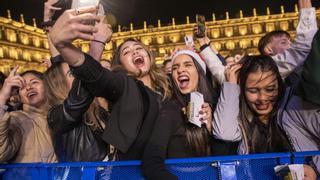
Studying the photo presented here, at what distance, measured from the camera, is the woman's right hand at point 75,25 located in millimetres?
1665

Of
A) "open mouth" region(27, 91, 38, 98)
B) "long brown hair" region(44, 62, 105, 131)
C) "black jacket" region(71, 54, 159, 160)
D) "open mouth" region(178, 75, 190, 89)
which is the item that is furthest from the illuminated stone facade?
"black jacket" region(71, 54, 159, 160)

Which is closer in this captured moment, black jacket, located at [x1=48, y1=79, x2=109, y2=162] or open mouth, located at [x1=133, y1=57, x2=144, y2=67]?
black jacket, located at [x1=48, y1=79, x2=109, y2=162]

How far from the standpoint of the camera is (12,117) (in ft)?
9.59

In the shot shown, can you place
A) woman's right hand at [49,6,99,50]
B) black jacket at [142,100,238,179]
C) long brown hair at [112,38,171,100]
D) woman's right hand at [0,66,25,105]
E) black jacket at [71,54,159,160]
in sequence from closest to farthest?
woman's right hand at [49,6,99,50] < black jacket at [71,54,159,160] < black jacket at [142,100,238,179] < woman's right hand at [0,66,25,105] < long brown hair at [112,38,171,100]

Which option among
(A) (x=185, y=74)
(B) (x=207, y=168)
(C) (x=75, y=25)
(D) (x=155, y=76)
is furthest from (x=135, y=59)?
(C) (x=75, y=25)

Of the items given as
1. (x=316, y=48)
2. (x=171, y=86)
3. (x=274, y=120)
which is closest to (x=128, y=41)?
(x=171, y=86)

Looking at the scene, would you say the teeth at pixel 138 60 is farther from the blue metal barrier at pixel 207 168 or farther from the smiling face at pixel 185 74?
the blue metal barrier at pixel 207 168

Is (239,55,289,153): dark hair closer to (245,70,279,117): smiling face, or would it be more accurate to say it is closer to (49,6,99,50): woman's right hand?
(245,70,279,117): smiling face

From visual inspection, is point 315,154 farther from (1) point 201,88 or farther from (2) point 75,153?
(2) point 75,153

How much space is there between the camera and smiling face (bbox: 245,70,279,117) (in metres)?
2.47

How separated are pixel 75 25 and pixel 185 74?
1.36 meters

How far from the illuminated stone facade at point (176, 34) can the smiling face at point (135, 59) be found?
55938mm

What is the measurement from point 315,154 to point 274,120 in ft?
1.45

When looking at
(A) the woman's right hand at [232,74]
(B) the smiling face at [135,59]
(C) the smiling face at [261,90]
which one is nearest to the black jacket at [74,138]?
(B) the smiling face at [135,59]
